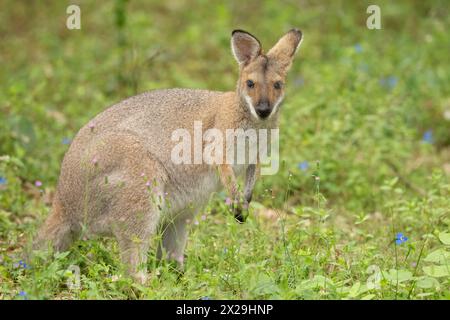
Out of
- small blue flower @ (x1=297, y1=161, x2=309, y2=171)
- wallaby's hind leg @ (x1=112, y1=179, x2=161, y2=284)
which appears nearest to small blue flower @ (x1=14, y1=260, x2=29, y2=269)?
wallaby's hind leg @ (x1=112, y1=179, x2=161, y2=284)

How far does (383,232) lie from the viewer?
6242mm

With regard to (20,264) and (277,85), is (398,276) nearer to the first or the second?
(277,85)

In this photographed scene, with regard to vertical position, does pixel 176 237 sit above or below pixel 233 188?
below

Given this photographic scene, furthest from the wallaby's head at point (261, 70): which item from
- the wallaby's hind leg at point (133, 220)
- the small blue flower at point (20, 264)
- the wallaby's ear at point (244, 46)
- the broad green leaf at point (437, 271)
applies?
the small blue flower at point (20, 264)

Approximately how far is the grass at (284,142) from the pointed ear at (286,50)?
0.90 meters

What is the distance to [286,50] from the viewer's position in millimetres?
5891

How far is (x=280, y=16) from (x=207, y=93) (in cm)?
498

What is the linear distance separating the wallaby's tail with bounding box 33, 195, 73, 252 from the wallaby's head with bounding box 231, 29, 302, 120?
151 centimetres

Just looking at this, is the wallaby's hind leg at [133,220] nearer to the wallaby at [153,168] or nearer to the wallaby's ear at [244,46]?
the wallaby at [153,168]

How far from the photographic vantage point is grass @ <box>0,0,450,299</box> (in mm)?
4973

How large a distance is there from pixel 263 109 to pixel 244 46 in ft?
1.85

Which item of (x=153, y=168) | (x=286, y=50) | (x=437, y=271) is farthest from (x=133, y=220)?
(x=437, y=271)

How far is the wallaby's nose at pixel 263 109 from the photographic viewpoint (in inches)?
217
